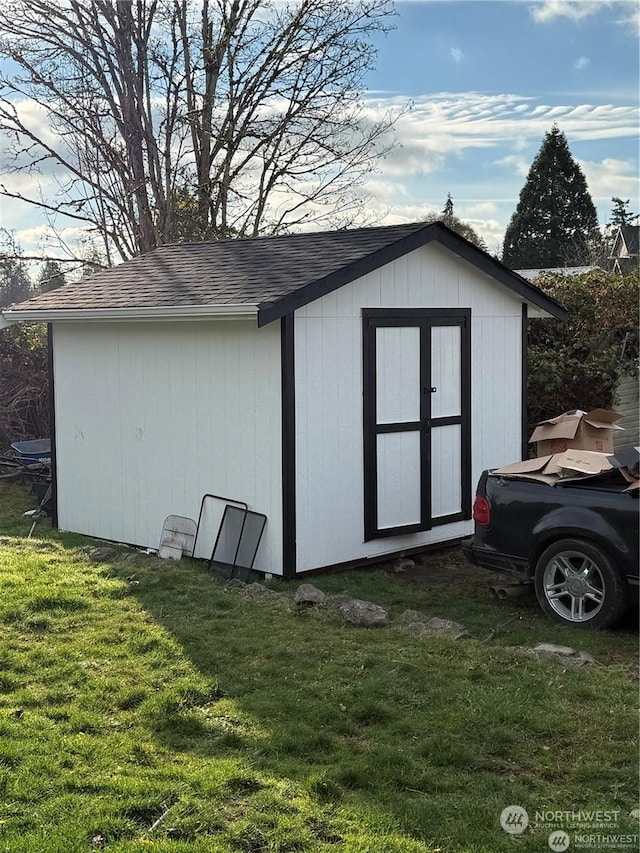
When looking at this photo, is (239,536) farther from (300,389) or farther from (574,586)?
(574,586)

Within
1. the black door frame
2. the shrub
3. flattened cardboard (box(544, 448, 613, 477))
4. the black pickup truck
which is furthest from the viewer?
the shrub

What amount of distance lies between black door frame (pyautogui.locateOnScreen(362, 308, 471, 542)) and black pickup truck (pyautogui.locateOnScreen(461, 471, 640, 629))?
1.52m

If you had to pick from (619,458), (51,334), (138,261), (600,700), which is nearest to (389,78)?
(138,261)

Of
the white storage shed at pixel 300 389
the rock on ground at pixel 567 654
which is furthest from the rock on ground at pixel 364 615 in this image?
the white storage shed at pixel 300 389

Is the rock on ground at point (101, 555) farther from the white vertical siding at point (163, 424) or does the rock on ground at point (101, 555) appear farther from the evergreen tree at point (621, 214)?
the evergreen tree at point (621, 214)

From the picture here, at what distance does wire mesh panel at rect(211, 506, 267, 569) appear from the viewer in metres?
8.58

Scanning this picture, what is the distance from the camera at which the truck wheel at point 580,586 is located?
6.72 m

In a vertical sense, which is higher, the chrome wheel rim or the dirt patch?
the chrome wheel rim

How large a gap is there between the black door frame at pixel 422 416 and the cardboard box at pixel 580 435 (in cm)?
112

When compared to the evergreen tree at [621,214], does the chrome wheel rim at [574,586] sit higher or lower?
lower

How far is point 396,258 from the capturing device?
29.6 ft

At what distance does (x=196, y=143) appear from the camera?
20.1m

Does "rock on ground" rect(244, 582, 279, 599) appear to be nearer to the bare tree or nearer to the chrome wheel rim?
the chrome wheel rim

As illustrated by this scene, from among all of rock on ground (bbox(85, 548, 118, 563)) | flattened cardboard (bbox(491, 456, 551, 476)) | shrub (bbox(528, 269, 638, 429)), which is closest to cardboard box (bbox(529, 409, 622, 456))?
flattened cardboard (bbox(491, 456, 551, 476))
